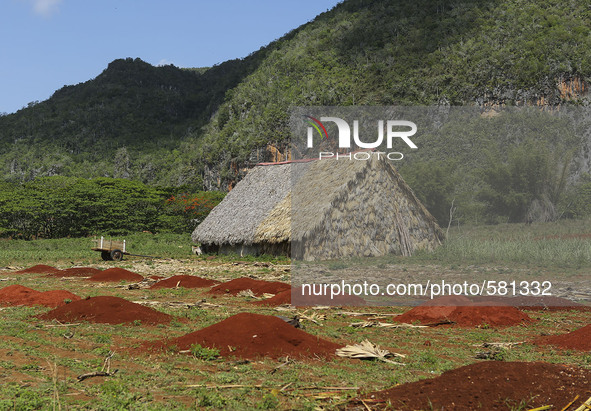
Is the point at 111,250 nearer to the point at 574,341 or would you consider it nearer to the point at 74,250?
the point at 74,250

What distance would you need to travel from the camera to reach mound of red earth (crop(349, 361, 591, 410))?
14.7ft

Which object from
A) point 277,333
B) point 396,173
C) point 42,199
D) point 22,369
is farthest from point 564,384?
point 42,199

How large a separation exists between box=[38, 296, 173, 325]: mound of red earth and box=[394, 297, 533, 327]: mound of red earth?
3.95 metres

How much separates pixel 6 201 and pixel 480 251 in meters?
33.5

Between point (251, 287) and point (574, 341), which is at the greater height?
point (574, 341)

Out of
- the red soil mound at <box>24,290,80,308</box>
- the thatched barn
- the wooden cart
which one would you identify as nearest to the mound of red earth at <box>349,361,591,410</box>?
the red soil mound at <box>24,290,80,308</box>

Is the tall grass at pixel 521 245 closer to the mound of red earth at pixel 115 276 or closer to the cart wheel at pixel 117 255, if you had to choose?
the mound of red earth at pixel 115 276

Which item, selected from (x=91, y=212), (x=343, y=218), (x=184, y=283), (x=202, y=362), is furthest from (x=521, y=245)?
(x=91, y=212)

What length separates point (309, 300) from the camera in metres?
11.6

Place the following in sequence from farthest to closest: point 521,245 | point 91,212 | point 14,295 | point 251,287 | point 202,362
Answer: point 91,212, point 521,245, point 251,287, point 14,295, point 202,362

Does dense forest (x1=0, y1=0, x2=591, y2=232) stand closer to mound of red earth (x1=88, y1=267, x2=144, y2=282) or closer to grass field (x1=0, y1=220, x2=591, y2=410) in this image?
grass field (x1=0, y1=220, x2=591, y2=410)

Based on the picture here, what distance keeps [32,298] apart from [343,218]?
32.4 ft

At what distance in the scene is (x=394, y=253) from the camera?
18.7m

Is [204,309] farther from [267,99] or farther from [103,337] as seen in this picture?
[267,99]
